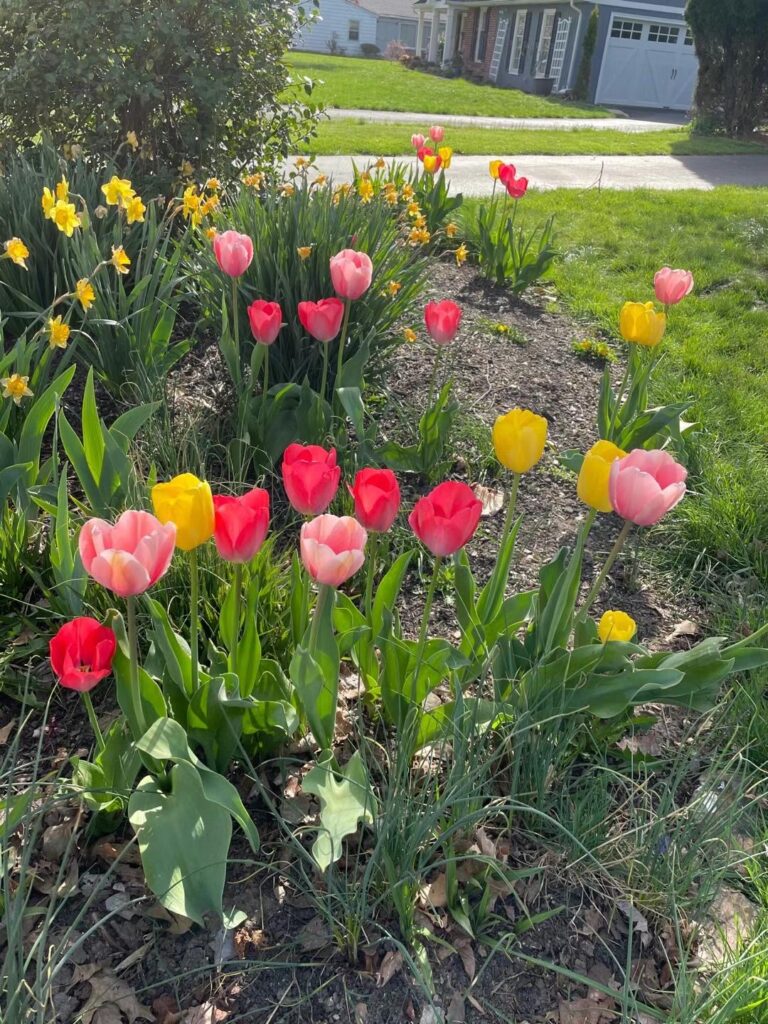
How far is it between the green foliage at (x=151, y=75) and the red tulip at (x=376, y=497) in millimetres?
3664

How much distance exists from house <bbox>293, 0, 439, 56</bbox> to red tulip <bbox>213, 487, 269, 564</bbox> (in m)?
47.6

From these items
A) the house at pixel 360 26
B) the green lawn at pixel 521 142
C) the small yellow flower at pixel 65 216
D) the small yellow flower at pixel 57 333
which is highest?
the house at pixel 360 26

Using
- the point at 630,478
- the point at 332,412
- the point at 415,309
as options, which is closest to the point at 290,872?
the point at 630,478

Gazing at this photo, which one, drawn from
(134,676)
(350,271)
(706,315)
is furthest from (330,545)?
(706,315)

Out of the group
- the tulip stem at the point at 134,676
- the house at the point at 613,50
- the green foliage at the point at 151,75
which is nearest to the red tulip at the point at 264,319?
the tulip stem at the point at 134,676

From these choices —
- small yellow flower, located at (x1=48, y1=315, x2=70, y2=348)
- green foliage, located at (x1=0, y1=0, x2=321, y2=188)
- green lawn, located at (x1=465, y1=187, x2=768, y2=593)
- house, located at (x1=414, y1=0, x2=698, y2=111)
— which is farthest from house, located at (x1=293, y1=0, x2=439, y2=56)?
small yellow flower, located at (x1=48, y1=315, x2=70, y2=348)

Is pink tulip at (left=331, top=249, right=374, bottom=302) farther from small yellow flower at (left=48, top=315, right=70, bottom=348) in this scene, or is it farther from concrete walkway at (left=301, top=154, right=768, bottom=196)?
concrete walkway at (left=301, top=154, right=768, bottom=196)

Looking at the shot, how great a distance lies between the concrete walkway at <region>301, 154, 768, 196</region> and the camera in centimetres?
930

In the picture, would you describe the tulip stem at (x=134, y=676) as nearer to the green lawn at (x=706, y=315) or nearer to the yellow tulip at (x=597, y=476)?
the yellow tulip at (x=597, y=476)

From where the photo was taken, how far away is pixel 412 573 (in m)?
2.59

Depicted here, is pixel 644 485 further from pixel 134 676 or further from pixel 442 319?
pixel 442 319

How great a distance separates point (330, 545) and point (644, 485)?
1.91 ft

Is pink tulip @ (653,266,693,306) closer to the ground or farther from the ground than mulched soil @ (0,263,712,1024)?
farther from the ground

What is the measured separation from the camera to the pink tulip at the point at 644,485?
147cm
